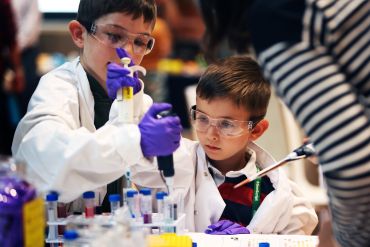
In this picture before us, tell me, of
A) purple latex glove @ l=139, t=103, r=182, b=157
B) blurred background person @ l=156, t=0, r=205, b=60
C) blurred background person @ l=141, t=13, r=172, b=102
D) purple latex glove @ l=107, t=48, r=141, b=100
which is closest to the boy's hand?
purple latex glove @ l=107, t=48, r=141, b=100

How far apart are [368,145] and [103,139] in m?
0.68

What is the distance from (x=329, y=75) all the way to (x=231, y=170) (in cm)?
107

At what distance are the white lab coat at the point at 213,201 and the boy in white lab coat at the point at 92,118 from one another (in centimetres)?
22

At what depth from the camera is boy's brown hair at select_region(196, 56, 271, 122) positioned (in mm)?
2238

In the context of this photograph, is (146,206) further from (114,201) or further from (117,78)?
(117,78)

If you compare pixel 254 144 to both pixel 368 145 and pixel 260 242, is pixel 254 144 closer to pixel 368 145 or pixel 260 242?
pixel 260 242

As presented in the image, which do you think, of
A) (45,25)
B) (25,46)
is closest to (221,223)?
(25,46)

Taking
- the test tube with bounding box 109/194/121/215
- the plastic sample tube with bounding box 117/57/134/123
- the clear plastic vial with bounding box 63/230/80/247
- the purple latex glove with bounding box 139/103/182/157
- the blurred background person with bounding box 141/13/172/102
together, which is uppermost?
the blurred background person with bounding box 141/13/172/102

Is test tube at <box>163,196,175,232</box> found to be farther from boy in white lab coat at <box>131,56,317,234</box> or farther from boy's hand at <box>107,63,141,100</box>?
boy in white lab coat at <box>131,56,317,234</box>

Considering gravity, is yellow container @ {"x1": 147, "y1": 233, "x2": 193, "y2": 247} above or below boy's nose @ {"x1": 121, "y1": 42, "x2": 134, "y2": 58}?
below

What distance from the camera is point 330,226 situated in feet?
5.01

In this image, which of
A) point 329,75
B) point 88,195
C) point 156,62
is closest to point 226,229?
point 88,195

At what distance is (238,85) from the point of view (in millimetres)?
2256

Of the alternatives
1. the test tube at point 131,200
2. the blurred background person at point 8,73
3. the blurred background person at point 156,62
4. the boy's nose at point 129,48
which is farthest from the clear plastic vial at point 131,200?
the blurred background person at point 156,62
